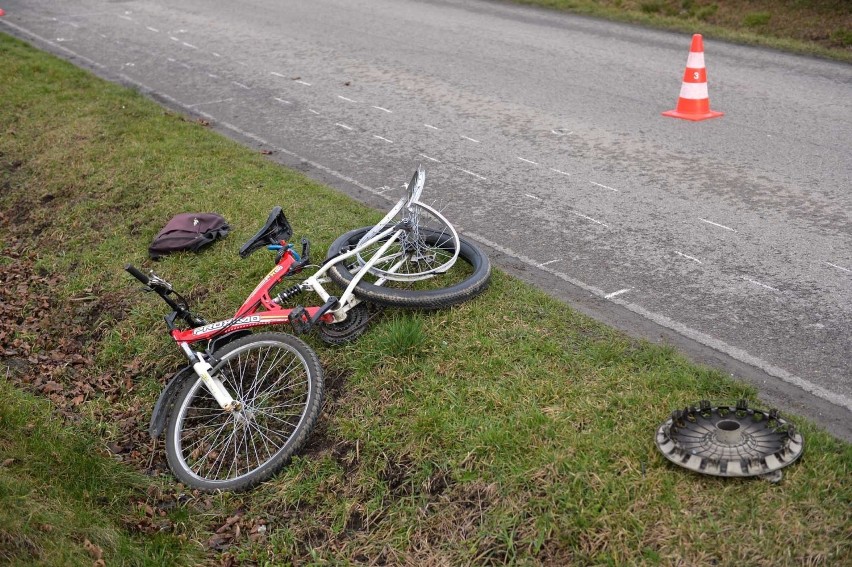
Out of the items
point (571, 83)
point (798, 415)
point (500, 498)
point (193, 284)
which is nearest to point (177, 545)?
point (500, 498)

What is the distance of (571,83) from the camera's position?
10859 mm

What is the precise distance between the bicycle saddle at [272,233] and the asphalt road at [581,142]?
1.62 metres

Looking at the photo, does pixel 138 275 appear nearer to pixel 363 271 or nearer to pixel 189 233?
pixel 363 271

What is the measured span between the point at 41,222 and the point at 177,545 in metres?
4.58

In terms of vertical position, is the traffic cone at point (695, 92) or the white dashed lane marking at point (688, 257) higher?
the traffic cone at point (695, 92)

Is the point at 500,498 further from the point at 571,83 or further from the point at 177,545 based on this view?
the point at 571,83

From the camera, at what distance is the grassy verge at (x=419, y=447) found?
381 cm

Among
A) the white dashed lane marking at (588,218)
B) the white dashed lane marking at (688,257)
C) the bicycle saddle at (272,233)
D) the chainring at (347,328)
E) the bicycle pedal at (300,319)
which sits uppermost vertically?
the bicycle saddle at (272,233)

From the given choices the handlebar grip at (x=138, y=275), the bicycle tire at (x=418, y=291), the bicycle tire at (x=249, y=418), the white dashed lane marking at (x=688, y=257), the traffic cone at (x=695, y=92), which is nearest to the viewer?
the bicycle tire at (x=249, y=418)

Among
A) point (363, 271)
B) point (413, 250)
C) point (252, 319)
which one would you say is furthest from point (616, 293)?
point (252, 319)

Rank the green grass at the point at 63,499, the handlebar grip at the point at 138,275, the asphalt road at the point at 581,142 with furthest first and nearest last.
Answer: the asphalt road at the point at 581,142, the handlebar grip at the point at 138,275, the green grass at the point at 63,499

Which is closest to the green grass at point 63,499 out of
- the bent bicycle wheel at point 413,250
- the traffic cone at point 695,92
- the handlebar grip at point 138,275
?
the handlebar grip at point 138,275

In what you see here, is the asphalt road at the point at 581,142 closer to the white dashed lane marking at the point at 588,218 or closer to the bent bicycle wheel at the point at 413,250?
the white dashed lane marking at the point at 588,218

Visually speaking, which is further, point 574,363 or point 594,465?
point 574,363
